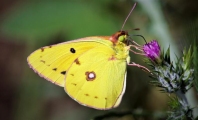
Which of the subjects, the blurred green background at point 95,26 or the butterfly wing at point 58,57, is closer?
the butterfly wing at point 58,57

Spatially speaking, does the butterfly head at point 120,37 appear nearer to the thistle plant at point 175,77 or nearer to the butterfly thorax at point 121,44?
the butterfly thorax at point 121,44

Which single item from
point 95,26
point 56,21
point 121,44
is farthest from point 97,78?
point 56,21

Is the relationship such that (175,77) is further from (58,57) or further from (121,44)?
(58,57)

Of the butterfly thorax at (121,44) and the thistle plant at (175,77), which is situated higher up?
the butterfly thorax at (121,44)

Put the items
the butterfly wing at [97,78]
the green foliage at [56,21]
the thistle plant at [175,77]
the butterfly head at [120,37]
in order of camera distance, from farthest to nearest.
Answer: the green foliage at [56,21], the butterfly head at [120,37], the butterfly wing at [97,78], the thistle plant at [175,77]

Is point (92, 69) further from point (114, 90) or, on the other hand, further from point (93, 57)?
point (114, 90)

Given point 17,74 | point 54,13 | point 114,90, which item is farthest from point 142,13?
point 17,74

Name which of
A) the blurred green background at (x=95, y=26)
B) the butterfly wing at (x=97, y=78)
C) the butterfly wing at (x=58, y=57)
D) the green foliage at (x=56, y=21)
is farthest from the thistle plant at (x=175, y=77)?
the green foliage at (x=56, y=21)

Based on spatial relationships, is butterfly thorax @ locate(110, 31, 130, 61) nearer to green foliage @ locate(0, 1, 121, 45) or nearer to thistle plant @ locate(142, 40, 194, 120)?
thistle plant @ locate(142, 40, 194, 120)
